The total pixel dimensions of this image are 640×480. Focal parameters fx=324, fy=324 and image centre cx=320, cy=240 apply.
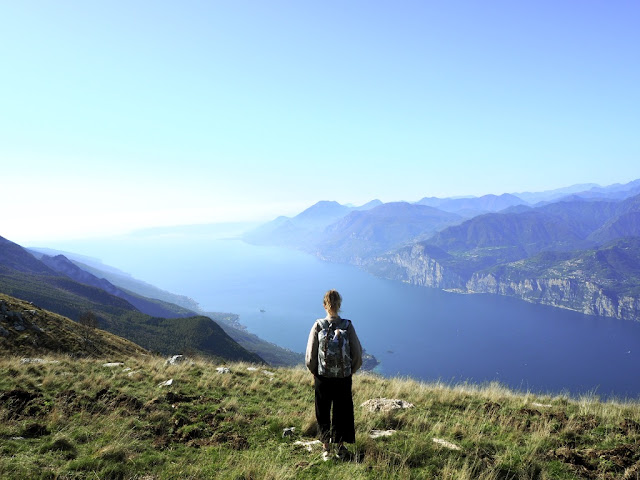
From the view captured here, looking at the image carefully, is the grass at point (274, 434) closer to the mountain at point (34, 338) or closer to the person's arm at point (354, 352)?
the person's arm at point (354, 352)

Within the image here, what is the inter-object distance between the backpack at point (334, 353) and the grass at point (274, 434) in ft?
4.90

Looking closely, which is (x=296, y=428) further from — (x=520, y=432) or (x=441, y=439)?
(x=520, y=432)

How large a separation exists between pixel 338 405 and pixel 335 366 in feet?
2.61

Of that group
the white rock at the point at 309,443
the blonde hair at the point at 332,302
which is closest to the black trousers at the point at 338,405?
the white rock at the point at 309,443

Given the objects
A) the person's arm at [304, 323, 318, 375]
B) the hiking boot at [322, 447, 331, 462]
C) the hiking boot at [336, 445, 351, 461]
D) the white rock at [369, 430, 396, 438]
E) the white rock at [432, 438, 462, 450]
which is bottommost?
the white rock at [369, 430, 396, 438]

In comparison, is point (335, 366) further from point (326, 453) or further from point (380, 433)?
point (380, 433)

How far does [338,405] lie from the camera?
20.4ft

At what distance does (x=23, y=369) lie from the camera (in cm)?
1203

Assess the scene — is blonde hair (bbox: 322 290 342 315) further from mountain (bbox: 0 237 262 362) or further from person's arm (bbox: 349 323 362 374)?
mountain (bbox: 0 237 262 362)

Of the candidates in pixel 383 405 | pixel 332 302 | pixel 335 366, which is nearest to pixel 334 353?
pixel 335 366

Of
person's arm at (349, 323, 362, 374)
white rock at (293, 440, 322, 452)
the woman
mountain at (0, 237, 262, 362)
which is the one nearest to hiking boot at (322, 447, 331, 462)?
the woman

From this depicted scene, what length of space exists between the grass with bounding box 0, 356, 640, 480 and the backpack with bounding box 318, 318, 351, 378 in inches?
58.8

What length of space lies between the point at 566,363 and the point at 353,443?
24899cm

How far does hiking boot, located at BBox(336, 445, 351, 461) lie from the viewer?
19.5 feet
